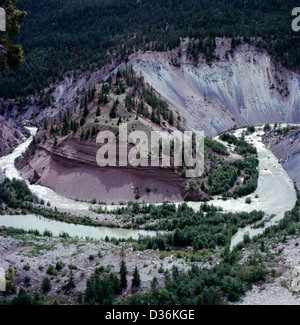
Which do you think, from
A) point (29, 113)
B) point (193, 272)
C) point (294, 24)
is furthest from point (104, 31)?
point (193, 272)

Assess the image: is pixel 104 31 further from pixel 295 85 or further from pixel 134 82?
pixel 134 82

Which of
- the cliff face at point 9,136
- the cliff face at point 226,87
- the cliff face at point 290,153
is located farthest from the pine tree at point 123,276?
the cliff face at point 9,136

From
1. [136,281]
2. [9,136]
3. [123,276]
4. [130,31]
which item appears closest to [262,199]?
[136,281]

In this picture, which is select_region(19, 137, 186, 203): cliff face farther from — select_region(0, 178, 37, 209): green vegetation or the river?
select_region(0, 178, 37, 209): green vegetation

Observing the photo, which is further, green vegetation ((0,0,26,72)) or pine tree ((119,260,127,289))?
pine tree ((119,260,127,289))

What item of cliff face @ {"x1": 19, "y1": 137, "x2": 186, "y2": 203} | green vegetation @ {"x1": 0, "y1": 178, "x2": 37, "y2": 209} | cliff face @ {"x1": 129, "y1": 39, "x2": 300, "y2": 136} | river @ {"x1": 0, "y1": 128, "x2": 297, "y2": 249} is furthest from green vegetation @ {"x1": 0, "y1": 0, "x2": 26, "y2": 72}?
cliff face @ {"x1": 129, "y1": 39, "x2": 300, "y2": 136}

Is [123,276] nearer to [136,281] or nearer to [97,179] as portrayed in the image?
[136,281]
